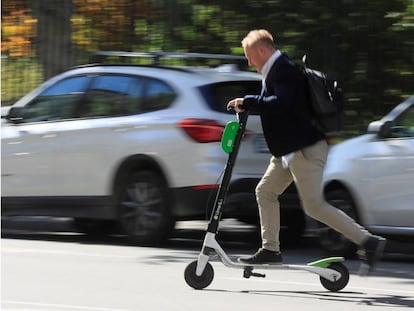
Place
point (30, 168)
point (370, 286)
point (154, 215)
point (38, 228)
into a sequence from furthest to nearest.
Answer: point (38, 228) → point (30, 168) → point (154, 215) → point (370, 286)

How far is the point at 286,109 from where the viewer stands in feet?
23.1

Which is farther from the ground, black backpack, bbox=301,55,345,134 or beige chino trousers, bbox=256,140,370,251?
black backpack, bbox=301,55,345,134

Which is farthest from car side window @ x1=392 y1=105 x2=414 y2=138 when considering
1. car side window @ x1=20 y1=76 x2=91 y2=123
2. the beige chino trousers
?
car side window @ x1=20 y1=76 x2=91 y2=123

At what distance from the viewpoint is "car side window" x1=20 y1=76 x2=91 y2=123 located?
10.9 m

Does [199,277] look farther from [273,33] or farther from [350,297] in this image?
[273,33]

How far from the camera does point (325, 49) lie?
13992 millimetres

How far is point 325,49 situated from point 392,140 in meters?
4.71

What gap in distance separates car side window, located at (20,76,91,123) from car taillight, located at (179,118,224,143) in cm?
156

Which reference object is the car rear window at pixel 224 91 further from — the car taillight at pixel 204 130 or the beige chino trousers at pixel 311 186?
the beige chino trousers at pixel 311 186

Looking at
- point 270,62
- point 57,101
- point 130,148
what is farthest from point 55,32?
point 270,62

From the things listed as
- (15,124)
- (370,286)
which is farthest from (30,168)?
(370,286)

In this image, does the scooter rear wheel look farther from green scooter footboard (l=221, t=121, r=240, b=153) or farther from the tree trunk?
the tree trunk

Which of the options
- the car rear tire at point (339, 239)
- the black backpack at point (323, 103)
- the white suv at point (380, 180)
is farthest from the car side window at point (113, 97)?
the black backpack at point (323, 103)

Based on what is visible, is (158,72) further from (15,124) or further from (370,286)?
(370,286)
